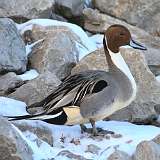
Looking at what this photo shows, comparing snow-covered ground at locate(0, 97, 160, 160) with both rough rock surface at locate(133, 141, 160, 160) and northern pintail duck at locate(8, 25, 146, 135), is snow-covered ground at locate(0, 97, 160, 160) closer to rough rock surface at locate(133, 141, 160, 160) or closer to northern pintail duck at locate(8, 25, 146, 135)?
northern pintail duck at locate(8, 25, 146, 135)

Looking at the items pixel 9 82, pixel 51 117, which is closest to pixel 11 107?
pixel 51 117

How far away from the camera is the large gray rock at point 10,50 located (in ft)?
24.2

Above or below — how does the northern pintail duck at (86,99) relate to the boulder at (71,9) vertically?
above

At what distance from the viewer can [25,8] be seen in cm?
891

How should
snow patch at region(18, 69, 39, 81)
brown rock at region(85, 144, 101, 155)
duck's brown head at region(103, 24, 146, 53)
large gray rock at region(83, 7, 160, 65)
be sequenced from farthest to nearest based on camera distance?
large gray rock at region(83, 7, 160, 65), snow patch at region(18, 69, 39, 81), duck's brown head at region(103, 24, 146, 53), brown rock at region(85, 144, 101, 155)

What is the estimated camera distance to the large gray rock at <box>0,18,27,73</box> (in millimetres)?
7382

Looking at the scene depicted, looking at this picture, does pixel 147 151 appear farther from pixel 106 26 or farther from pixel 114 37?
pixel 106 26

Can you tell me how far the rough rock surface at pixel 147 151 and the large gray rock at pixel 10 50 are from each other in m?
2.74

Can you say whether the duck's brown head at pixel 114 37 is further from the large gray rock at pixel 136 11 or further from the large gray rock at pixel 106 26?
the large gray rock at pixel 136 11

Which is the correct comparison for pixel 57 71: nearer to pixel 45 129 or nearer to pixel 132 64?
pixel 132 64

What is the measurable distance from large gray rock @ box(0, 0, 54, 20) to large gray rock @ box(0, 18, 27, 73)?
1261 millimetres

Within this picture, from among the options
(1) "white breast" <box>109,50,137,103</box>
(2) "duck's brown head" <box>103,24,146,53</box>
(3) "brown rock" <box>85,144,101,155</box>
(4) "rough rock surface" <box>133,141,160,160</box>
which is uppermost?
(2) "duck's brown head" <box>103,24,146,53</box>

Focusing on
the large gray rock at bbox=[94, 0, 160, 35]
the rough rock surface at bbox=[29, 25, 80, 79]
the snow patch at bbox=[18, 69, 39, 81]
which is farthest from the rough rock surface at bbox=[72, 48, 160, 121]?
the large gray rock at bbox=[94, 0, 160, 35]

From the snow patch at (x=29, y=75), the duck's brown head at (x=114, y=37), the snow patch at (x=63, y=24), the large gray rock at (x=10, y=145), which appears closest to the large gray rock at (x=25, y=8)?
the snow patch at (x=63, y=24)
